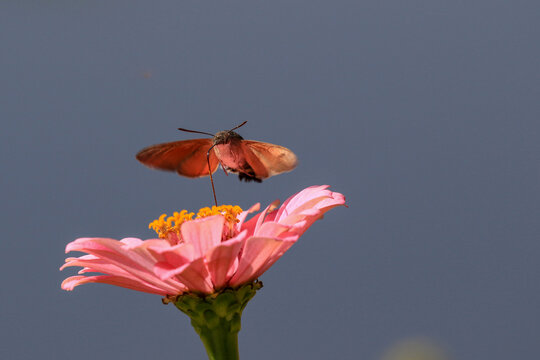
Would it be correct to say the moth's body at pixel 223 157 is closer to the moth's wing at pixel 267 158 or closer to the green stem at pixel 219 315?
the moth's wing at pixel 267 158

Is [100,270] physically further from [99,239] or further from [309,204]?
[309,204]

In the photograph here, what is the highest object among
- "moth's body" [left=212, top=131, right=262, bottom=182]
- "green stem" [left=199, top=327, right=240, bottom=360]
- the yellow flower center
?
"moth's body" [left=212, top=131, right=262, bottom=182]

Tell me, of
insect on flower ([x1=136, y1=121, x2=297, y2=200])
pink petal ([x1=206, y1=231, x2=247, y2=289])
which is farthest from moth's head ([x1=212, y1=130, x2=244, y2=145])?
pink petal ([x1=206, y1=231, x2=247, y2=289])

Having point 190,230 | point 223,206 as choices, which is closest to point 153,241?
point 190,230

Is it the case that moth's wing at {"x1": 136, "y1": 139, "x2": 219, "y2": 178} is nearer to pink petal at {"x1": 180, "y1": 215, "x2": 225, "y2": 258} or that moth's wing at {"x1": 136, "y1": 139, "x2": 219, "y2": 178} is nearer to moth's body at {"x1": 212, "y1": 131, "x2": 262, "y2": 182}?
moth's body at {"x1": 212, "y1": 131, "x2": 262, "y2": 182}

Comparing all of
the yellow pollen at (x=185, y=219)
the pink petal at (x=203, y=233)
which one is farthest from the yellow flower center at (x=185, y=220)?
the pink petal at (x=203, y=233)

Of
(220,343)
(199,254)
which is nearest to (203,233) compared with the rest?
(199,254)

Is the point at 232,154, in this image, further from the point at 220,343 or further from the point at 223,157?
the point at 220,343
